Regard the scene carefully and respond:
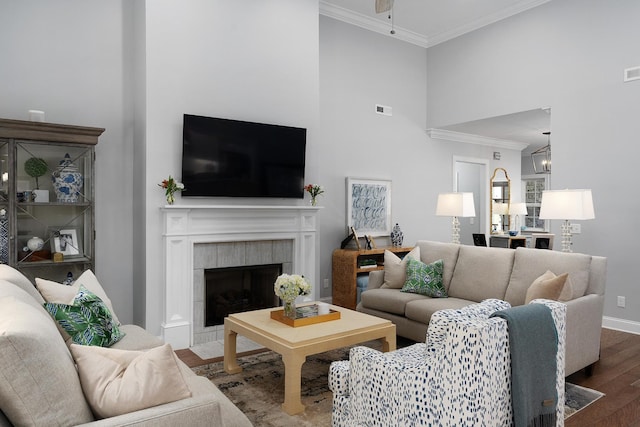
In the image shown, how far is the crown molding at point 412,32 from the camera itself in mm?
6055

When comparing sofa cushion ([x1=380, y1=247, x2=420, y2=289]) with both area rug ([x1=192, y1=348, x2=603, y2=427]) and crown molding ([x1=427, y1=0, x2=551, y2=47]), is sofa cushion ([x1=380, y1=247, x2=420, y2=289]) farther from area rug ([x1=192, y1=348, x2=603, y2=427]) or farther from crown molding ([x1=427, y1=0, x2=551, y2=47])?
crown molding ([x1=427, y1=0, x2=551, y2=47])

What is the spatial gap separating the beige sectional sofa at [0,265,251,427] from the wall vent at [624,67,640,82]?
5.48 m

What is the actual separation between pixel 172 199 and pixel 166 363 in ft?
9.62

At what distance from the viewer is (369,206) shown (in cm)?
657

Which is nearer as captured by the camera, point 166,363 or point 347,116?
point 166,363

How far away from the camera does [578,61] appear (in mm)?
5469

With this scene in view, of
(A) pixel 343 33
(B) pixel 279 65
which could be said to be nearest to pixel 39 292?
(B) pixel 279 65

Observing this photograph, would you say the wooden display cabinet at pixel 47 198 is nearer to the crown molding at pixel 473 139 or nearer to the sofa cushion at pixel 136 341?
the sofa cushion at pixel 136 341

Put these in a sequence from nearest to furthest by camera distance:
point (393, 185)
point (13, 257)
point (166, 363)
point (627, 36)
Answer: point (166, 363)
point (13, 257)
point (627, 36)
point (393, 185)

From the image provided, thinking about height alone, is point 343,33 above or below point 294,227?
above

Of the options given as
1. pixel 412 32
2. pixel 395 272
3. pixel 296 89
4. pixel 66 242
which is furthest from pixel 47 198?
pixel 412 32

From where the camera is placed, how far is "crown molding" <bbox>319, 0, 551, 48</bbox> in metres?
6.05

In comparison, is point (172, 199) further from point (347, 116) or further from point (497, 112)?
point (497, 112)

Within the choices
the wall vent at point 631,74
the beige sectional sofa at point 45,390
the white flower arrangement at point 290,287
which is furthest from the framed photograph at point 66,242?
the wall vent at point 631,74
